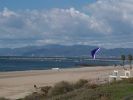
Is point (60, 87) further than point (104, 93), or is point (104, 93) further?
point (60, 87)

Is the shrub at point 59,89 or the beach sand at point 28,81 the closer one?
the shrub at point 59,89

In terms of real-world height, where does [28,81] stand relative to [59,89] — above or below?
below

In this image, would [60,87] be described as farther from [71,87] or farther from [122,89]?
[122,89]

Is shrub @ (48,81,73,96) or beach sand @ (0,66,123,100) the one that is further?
beach sand @ (0,66,123,100)

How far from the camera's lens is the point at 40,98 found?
2192 centimetres

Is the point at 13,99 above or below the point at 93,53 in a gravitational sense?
below

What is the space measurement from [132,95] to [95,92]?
1502 mm

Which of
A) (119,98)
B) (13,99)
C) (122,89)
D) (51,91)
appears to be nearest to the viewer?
(119,98)

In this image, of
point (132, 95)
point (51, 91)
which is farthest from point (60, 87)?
point (132, 95)

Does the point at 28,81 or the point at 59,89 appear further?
the point at 28,81

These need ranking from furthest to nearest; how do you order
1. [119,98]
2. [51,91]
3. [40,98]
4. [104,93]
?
[51,91]
[40,98]
[104,93]
[119,98]

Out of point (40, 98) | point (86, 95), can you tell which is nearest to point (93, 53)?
point (40, 98)

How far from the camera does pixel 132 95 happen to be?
1698 cm

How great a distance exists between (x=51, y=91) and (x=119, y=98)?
285 inches
